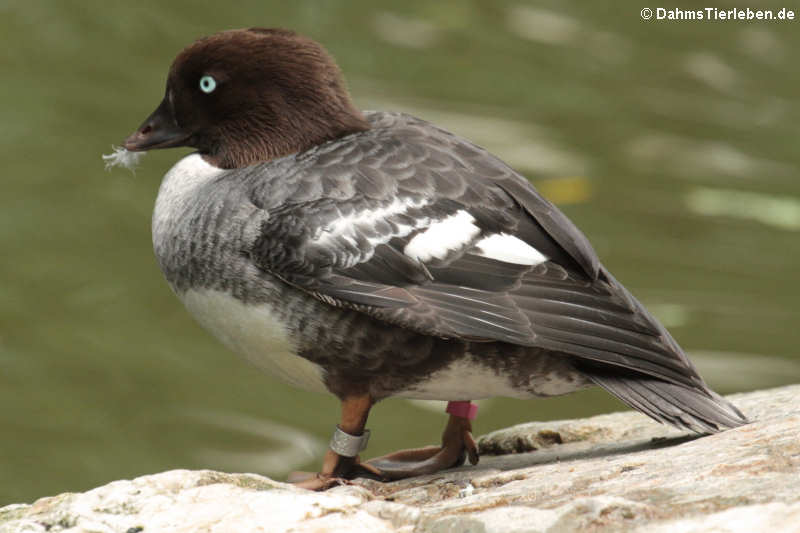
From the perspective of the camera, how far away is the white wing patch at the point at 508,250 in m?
3.55

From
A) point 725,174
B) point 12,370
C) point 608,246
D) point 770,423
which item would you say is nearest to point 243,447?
point 12,370

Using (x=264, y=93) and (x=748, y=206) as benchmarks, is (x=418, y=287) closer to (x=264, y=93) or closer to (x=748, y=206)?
(x=264, y=93)

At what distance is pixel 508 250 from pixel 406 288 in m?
0.31

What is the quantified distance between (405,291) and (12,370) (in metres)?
3.70

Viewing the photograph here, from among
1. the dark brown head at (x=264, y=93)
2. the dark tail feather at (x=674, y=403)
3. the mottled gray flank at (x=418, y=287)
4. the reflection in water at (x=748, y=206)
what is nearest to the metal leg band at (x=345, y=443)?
the mottled gray flank at (x=418, y=287)

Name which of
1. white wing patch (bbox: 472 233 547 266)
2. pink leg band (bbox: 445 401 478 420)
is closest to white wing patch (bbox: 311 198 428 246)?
white wing patch (bbox: 472 233 547 266)

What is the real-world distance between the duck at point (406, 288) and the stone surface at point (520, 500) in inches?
9.7

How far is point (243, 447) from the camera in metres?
6.06

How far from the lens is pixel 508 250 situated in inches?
→ 140

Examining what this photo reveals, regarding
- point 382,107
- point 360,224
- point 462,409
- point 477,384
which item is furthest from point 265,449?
point 382,107

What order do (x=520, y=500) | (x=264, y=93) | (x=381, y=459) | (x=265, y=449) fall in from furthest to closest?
1. (x=265, y=449)
2. (x=381, y=459)
3. (x=264, y=93)
4. (x=520, y=500)

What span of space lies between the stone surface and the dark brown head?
1.12 metres

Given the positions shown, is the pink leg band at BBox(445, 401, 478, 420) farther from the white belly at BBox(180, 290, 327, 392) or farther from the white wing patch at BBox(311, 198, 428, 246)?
the white wing patch at BBox(311, 198, 428, 246)

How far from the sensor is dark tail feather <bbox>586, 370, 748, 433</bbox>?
3504mm
